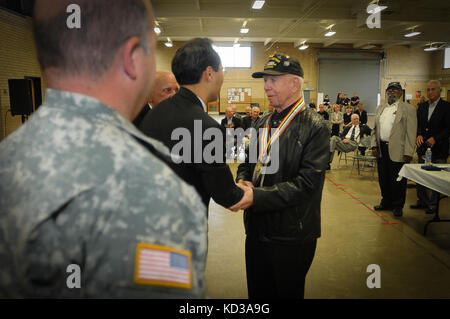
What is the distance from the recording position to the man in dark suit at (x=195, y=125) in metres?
1.42

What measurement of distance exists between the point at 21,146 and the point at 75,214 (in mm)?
172

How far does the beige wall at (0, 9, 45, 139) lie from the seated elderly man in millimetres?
9991

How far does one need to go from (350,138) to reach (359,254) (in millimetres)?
5747

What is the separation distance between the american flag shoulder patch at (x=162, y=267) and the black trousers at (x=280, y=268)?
1496 millimetres

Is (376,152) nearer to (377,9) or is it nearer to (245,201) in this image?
(245,201)

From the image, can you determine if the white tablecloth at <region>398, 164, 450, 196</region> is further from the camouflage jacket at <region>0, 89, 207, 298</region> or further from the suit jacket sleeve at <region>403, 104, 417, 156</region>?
the camouflage jacket at <region>0, 89, 207, 298</region>

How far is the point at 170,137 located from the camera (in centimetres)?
148

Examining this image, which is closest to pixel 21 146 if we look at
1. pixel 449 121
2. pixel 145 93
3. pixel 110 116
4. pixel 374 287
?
pixel 110 116

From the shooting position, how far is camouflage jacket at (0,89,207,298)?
20.0 inches

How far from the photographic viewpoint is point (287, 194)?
1.84 m

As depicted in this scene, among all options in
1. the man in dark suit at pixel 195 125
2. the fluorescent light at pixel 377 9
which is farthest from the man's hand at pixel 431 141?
the fluorescent light at pixel 377 9

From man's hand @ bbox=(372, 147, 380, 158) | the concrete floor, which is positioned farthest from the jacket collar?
man's hand @ bbox=(372, 147, 380, 158)
